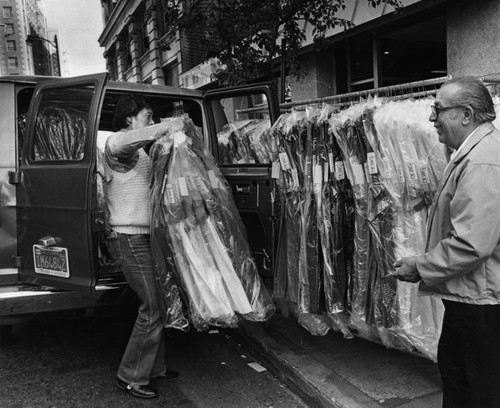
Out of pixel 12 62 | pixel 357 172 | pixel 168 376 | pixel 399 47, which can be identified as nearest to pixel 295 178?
pixel 357 172

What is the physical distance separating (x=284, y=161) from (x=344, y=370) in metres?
1.54

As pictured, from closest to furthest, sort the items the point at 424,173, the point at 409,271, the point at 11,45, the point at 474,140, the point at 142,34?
1. the point at 474,140
2. the point at 409,271
3. the point at 424,173
4. the point at 142,34
5. the point at 11,45

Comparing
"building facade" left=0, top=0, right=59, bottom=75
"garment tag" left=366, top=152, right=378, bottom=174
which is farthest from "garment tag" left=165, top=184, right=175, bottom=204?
"building facade" left=0, top=0, right=59, bottom=75

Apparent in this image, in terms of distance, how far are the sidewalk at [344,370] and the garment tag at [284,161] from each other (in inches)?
56.6

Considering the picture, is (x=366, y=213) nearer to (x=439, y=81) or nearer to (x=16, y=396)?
(x=439, y=81)

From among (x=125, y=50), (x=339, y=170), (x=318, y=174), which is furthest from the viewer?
(x=125, y=50)

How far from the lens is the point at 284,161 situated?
3.48m

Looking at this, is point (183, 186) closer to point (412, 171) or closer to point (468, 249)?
point (412, 171)

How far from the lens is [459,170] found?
6.71 ft

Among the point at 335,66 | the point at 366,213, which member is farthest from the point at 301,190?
the point at 335,66

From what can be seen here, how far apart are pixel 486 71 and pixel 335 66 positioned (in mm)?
3556

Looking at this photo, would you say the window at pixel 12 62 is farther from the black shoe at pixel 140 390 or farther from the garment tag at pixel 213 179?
the black shoe at pixel 140 390

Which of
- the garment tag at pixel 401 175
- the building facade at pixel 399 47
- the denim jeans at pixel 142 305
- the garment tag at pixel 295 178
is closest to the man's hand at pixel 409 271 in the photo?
the garment tag at pixel 401 175

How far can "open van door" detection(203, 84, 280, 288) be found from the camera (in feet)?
12.7
